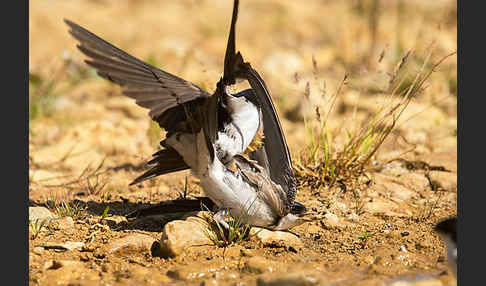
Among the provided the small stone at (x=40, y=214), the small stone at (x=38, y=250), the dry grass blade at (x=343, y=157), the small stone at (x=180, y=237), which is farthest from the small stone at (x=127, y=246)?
A: the dry grass blade at (x=343, y=157)

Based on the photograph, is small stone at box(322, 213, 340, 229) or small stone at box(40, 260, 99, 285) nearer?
small stone at box(40, 260, 99, 285)

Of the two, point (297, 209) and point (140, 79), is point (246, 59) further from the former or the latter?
point (140, 79)

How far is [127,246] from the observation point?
297 centimetres

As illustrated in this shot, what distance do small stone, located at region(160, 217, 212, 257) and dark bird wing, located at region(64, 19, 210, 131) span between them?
1.61 ft

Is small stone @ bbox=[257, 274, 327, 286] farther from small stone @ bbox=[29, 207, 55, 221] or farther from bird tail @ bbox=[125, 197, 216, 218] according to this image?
small stone @ bbox=[29, 207, 55, 221]

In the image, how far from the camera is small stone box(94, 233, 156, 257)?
9.75ft

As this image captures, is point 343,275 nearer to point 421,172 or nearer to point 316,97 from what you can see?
point 421,172

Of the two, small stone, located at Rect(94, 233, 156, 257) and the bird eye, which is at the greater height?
the bird eye

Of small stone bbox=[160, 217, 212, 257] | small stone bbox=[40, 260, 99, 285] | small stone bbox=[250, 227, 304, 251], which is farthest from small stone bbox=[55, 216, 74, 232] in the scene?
small stone bbox=[250, 227, 304, 251]

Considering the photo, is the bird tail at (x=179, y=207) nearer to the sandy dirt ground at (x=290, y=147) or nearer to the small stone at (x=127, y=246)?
the sandy dirt ground at (x=290, y=147)

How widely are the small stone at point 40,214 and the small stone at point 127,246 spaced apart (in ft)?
1.58

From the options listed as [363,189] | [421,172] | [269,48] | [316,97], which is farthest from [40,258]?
[269,48]

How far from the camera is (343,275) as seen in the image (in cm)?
281

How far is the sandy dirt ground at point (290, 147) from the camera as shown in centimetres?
288
